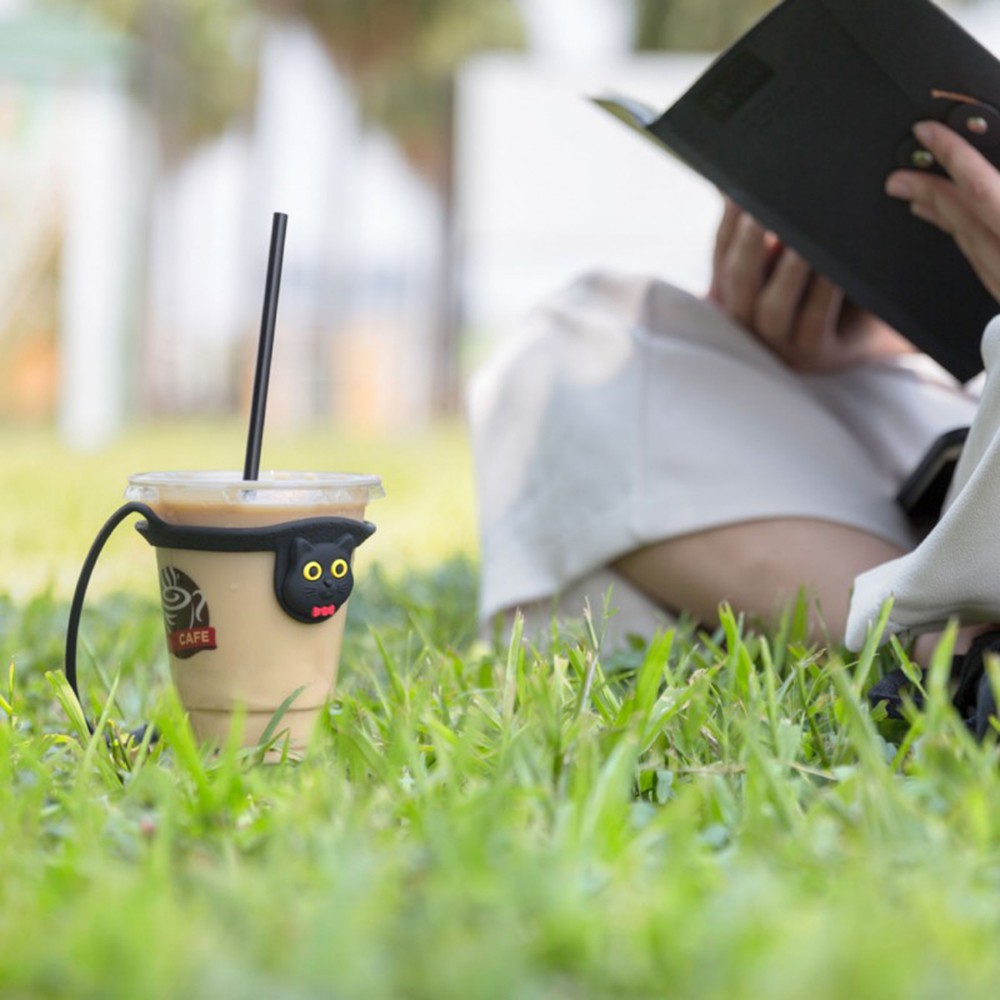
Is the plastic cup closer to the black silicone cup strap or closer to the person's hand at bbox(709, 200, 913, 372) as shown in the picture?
the black silicone cup strap

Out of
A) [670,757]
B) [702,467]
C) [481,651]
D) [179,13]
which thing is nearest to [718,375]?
[702,467]

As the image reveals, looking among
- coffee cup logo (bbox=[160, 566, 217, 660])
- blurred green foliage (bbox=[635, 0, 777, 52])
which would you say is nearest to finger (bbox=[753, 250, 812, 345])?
coffee cup logo (bbox=[160, 566, 217, 660])

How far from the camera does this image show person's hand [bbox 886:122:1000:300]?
4.82 feet

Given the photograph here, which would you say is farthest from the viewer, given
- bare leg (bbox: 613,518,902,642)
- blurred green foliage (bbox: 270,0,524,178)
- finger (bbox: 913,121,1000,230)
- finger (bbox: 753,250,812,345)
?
blurred green foliage (bbox: 270,0,524,178)

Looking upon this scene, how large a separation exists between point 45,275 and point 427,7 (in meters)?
11.3

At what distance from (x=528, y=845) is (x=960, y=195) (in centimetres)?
105

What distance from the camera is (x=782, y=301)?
1.88 metres

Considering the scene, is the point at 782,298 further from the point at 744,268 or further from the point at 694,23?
the point at 694,23

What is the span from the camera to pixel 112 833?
930 mm

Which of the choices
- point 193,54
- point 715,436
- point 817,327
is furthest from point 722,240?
point 193,54

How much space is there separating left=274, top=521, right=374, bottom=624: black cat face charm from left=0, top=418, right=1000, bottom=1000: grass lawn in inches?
4.0

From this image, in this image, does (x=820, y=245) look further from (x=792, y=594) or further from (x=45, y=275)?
(x=45, y=275)

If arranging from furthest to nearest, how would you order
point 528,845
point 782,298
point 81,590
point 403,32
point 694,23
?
point 403,32
point 694,23
point 782,298
point 81,590
point 528,845

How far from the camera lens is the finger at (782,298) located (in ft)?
6.04
